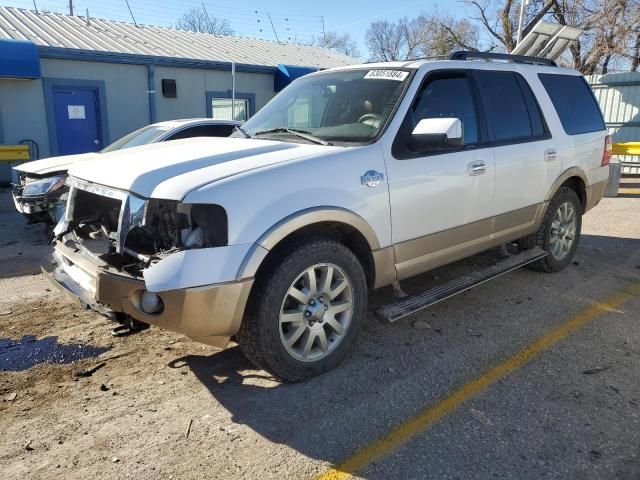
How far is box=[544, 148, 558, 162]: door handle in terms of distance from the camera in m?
5.13

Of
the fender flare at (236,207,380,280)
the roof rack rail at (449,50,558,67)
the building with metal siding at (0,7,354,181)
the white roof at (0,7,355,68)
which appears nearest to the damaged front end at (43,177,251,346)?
the fender flare at (236,207,380,280)

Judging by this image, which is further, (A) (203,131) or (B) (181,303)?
(A) (203,131)

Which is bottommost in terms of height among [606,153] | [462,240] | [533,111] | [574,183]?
[462,240]

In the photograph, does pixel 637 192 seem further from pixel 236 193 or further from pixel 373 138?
pixel 236 193

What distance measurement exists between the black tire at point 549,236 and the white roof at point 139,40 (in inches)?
471

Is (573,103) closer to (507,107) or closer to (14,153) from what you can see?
(507,107)

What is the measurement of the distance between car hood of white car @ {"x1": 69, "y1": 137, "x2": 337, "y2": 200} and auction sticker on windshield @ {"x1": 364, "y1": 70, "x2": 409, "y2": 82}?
0.94m

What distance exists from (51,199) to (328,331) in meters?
5.07

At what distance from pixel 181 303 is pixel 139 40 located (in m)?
15.0

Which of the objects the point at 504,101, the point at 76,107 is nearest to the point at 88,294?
the point at 504,101

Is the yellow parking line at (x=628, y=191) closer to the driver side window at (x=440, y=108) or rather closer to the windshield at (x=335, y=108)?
the driver side window at (x=440, y=108)

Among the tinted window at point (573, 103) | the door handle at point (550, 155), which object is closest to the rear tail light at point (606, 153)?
the tinted window at point (573, 103)

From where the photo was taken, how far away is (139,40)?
15.7 metres

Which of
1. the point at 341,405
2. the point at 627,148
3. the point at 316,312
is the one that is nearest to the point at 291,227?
the point at 316,312
